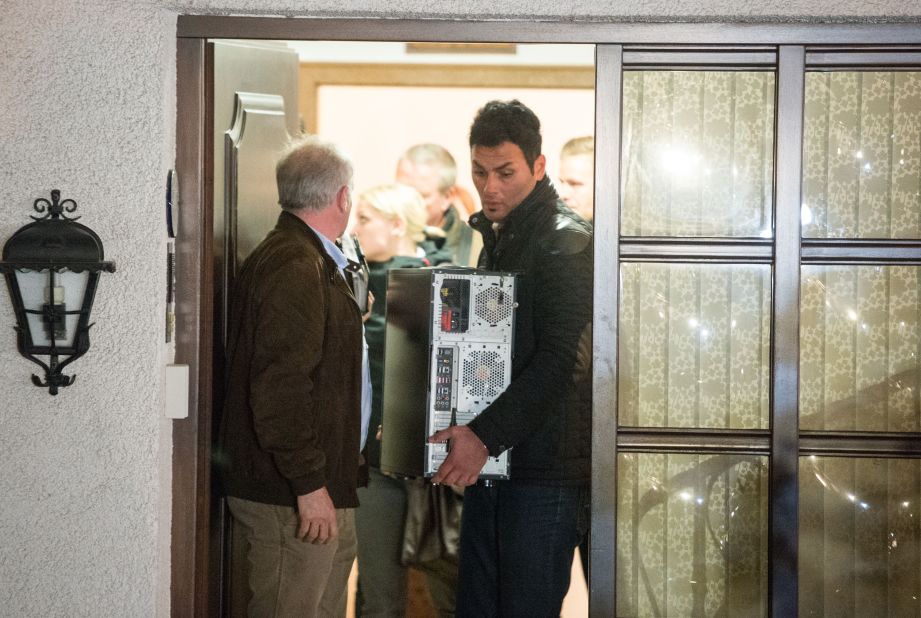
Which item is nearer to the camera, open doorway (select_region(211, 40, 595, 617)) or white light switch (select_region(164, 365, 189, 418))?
white light switch (select_region(164, 365, 189, 418))

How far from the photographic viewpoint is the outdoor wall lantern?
2.50 meters

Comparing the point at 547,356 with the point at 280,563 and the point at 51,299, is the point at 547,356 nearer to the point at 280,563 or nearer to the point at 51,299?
the point at 280,563

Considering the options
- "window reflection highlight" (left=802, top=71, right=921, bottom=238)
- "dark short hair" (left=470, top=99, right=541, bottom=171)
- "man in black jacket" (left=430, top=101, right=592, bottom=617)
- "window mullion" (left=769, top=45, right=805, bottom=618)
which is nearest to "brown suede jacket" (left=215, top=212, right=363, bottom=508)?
"man in black jacket" (left=430, top=101, right=592, bottom=617)

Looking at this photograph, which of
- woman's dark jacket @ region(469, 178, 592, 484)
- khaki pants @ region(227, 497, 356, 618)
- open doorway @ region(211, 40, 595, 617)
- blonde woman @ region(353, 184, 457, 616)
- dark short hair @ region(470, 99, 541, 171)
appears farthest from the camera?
open doorway @ region(211, 40, 595, 617)

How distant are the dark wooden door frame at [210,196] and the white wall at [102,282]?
4cm

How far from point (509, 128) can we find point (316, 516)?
1.35 metres

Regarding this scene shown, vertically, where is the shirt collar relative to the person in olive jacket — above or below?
above

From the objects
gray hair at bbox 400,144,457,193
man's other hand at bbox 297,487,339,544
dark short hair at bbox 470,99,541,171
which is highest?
gray hair at bbox 400,144,457,193

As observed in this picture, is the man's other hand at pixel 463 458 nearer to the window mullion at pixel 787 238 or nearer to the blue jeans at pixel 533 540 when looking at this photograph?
the blue jeans at pixel 533 540

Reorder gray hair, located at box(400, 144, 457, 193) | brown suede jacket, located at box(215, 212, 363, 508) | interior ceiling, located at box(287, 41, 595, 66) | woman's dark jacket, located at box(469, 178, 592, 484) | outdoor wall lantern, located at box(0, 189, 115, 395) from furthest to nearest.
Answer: interior ceiling, located at box(287, 41, 595, 66) < gray hair, located at box(400, 144, 457, 193) < woman's dark jacket, located at box(469, 178, 592, 484) < brown suede jacket, located at box(215, 212, 363, 508) < outdoor wall lantern, located at box(0, 189, 115, 395)

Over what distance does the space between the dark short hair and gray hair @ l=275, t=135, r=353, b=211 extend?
482 mm

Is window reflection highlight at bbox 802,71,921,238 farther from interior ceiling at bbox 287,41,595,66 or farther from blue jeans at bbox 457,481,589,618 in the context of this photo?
interior ceiling at bbox 287,41,595,66

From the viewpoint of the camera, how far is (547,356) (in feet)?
9.53

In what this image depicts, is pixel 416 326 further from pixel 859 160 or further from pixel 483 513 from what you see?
pixel 859 160
